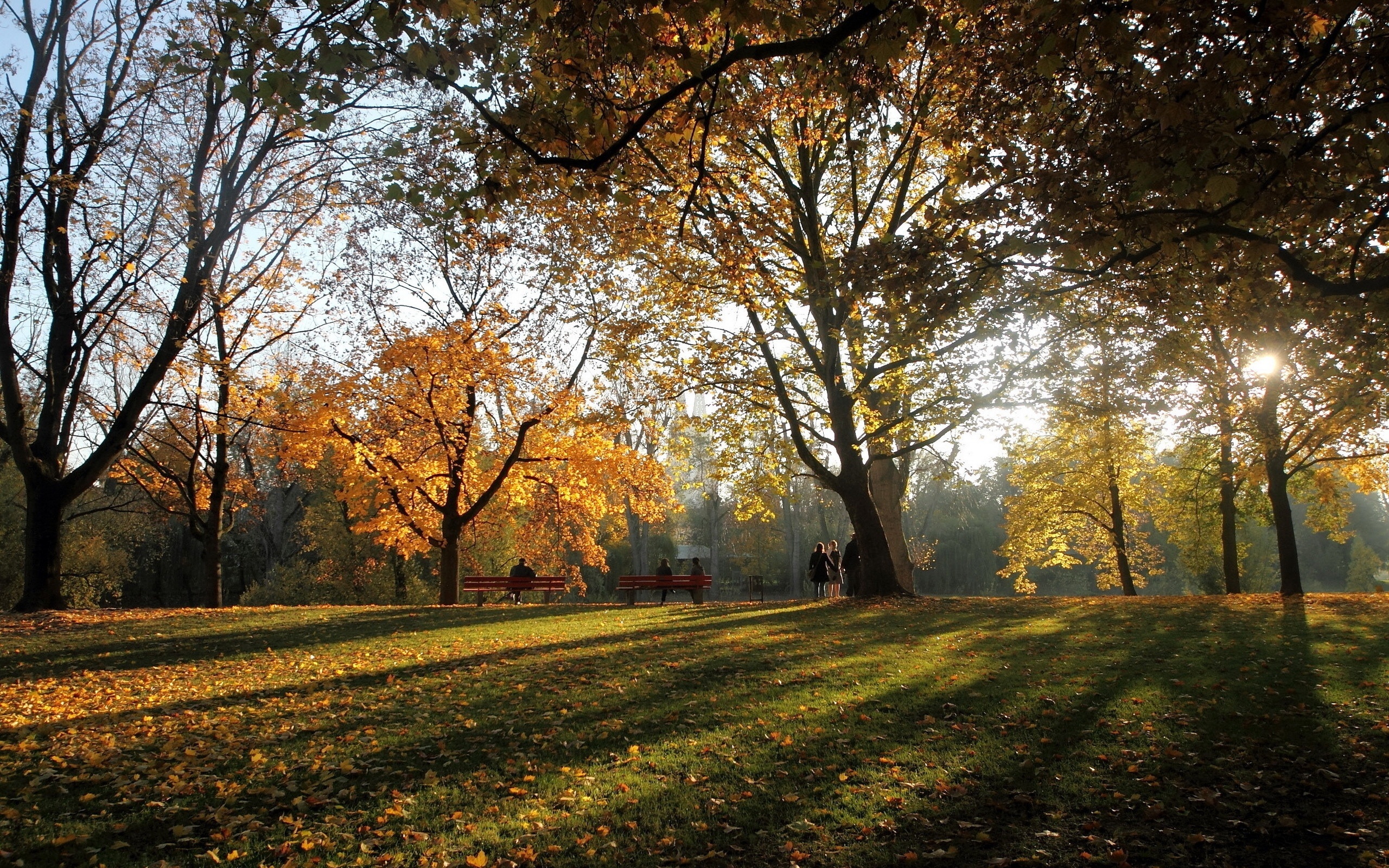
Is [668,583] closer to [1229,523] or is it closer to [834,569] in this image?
[834,569]

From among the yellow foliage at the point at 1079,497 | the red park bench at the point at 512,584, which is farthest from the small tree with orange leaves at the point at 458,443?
the yellow foliage at the point at 1079,497

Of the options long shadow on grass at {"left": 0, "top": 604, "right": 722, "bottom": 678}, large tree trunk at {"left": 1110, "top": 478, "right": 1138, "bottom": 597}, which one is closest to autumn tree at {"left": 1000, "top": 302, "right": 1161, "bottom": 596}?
large tree trunk at {"left": 1110, "top": 478, "right": 1138, "bottom": 597}

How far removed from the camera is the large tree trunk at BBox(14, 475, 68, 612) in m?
15.1

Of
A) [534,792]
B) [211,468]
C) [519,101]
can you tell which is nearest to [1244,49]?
[519,101]

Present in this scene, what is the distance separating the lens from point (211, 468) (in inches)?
1001

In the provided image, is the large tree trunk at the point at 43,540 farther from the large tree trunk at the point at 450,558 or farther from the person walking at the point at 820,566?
the person walking at the point at 820,566

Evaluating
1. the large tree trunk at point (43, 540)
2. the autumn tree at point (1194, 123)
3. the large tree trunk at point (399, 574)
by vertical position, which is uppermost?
the autumn tree at point (1194, 123)

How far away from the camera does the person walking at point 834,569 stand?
20.9 m

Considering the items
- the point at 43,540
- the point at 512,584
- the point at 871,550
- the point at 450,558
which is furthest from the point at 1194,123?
the point at 450,558

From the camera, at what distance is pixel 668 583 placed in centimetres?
1898

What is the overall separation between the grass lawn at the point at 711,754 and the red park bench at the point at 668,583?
8725mm

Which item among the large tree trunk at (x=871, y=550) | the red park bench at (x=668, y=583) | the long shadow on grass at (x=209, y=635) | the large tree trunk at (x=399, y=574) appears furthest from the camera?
the large tree trunk at (x=399, y=574)

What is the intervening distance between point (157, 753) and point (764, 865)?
420 centimetres

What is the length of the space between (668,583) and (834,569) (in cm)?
484
